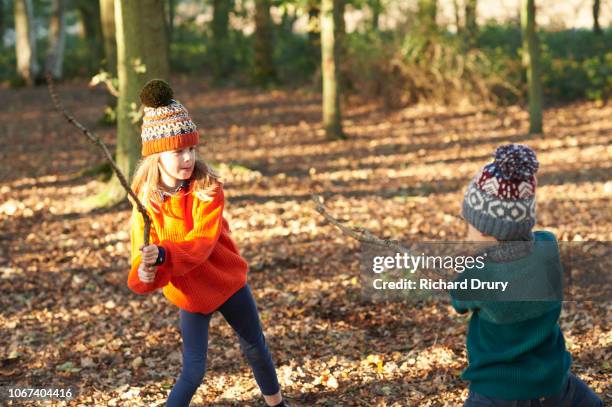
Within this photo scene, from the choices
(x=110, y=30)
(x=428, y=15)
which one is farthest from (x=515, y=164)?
(x=428, y=15)

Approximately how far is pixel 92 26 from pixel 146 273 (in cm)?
2899

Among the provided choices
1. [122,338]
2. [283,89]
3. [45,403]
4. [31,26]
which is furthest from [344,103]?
[45,403]

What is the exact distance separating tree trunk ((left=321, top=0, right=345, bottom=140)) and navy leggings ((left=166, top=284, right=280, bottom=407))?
9.82 meters

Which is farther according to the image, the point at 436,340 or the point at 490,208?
the point at 436,340

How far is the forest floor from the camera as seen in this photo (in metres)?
5.05

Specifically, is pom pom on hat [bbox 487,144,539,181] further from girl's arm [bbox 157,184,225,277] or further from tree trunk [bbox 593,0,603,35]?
tree trunk [bbox 593,0,603,35]

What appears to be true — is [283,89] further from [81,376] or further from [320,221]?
[81,376]

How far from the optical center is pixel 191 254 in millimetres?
3621

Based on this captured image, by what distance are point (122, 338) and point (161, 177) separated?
97.8 inches

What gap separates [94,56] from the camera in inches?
1044

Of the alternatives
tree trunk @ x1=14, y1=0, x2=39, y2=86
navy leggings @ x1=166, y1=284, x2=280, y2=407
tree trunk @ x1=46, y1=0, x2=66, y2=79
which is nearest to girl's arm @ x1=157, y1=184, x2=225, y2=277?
navy leggings @ x1=166, y1=284, x2=280, y2=407

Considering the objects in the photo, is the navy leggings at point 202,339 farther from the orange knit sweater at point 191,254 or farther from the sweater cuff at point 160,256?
the sweater cuff at point 160,256

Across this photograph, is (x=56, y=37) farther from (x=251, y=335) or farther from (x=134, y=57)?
(x=251, y=335)

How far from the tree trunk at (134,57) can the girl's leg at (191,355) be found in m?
5.40
